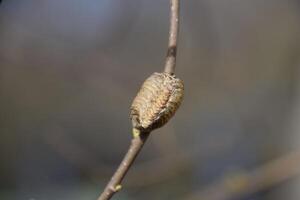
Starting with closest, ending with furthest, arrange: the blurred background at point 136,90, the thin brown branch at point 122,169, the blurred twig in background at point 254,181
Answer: the thin brown branch at point 122,169 → the blurred twig in background at point 254,181 → the blurred background at point 136,90

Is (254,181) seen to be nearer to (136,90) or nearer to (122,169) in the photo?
(136,90)

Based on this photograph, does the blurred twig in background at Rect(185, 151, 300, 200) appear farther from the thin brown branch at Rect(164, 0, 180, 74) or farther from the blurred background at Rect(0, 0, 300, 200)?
the thin brown branch at Rect(164, 0, 180, 74)

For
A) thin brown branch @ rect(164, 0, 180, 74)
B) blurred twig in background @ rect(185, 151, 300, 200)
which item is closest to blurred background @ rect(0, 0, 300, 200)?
blurred twig in background @ rect(185, 151, 300, 200)

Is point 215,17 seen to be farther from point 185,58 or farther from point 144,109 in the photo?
point 144,109

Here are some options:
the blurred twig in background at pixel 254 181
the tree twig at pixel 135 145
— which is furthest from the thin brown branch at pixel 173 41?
the blurred twig in background at pixel 254 181

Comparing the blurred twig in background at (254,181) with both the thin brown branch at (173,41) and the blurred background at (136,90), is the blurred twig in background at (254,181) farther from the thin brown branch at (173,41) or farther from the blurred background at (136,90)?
the thin brown branch at (173,41)

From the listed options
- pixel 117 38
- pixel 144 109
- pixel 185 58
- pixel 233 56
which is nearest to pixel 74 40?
pixel 117 38

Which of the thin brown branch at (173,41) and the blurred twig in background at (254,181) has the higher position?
the blurred twig in background at (254,181)

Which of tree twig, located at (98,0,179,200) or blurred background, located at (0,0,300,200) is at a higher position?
blurred background, located at (0,0,300,200)
